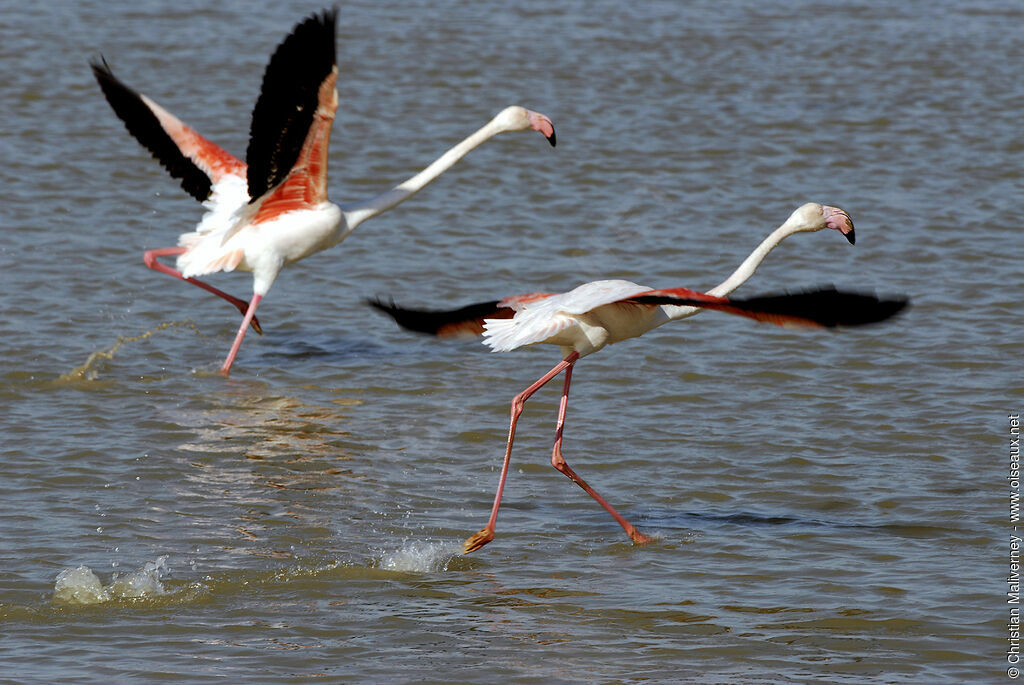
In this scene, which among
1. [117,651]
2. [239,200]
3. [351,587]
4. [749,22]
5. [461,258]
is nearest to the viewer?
[117,651]

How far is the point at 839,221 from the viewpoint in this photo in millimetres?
6957

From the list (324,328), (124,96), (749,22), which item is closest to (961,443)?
(324,328)

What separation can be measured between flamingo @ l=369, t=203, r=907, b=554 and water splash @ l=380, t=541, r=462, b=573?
116mm

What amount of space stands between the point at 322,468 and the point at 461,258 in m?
3.94

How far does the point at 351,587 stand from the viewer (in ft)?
20.9

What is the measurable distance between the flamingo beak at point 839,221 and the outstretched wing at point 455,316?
1317 mm

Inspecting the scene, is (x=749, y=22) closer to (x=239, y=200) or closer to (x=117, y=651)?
(x=239, y=200)

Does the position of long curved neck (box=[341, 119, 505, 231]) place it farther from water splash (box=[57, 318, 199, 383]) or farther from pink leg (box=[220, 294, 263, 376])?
water splash (box=[57, 318, 199, 383])

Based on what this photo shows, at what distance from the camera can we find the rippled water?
→ 5.95 metres

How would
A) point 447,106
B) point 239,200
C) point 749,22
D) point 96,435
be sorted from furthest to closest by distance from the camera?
point 749,22, point 447,106, point 239,200, point 96,435

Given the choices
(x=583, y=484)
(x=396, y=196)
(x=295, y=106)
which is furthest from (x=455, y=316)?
(x=396, y=196)

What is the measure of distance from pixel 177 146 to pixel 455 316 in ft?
12.9

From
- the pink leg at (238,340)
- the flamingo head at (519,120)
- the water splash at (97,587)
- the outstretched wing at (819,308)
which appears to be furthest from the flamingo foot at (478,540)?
the pink leg at (238,340)

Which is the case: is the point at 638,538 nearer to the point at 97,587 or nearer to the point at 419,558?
the point at 419,558
